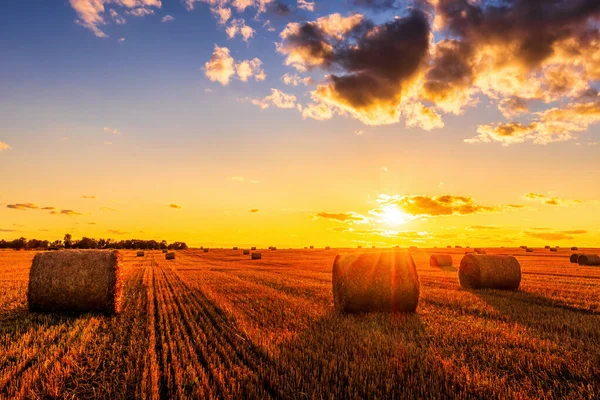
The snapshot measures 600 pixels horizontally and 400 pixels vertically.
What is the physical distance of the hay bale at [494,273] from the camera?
617 inches

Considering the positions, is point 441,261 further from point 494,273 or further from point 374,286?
point 374,286

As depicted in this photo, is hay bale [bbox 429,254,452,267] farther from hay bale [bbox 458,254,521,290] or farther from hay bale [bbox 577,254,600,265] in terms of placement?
Result: hay bale [bbox 458,254,521,290]

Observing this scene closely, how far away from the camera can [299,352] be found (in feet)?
20.6

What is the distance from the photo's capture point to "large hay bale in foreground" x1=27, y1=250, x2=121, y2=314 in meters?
10.3

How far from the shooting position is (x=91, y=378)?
552 cm

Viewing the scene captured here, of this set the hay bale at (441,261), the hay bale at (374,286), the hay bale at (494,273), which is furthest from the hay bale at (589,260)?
the hay bale at (374,286)

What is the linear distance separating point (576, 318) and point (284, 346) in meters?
7.56

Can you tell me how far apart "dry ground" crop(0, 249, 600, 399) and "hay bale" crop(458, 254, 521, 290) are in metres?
4.61

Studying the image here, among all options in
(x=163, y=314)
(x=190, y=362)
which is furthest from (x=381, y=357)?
(x=163, y=314)

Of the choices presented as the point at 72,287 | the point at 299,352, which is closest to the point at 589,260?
the point at 299,352

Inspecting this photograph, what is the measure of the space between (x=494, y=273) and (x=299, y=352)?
12.6 m

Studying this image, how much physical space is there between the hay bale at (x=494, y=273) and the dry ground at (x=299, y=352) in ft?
15.1

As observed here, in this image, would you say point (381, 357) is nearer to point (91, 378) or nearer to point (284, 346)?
point (284, 346)

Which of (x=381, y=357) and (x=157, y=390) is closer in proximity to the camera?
(x=157, y=390)
